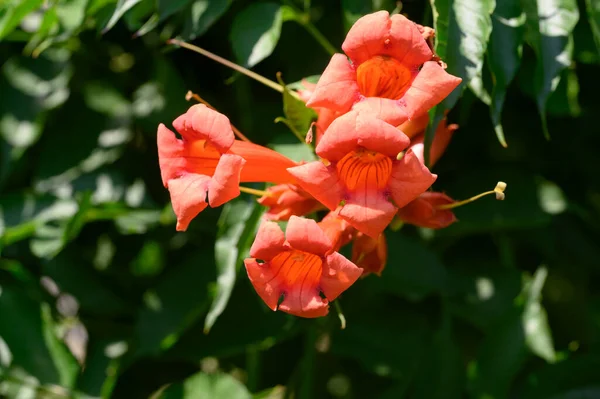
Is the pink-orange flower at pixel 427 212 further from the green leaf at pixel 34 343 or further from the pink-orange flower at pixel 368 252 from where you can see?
the green leaf at pixel 34 343

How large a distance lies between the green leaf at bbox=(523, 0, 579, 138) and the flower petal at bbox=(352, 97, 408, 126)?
48 cm

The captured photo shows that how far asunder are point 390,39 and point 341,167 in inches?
10.7

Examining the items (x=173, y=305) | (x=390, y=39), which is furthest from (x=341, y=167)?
(x=173, y=305)

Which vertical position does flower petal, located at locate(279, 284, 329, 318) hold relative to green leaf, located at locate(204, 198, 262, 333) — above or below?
above

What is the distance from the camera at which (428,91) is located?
1.46 m

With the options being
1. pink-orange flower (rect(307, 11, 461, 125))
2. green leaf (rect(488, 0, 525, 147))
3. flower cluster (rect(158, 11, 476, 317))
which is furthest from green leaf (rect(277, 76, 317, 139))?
green leaf (rect(488, 0, 525, 147))

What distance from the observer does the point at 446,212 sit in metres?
1.72

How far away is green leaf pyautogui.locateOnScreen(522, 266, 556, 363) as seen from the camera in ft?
7.52

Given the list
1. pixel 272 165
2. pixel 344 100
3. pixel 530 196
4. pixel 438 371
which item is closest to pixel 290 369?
pixel 438 371

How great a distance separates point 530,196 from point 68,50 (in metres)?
1.59

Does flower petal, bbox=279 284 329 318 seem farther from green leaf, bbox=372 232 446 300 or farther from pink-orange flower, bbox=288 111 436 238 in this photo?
green leaf, bbox=372 232 446 300

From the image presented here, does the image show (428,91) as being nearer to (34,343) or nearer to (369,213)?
(369,213)

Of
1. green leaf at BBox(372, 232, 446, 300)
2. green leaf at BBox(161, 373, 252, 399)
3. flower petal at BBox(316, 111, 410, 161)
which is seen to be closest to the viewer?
flower petal at BBox(316, 111, 410, 161)

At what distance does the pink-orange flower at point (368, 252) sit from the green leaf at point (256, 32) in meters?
0.56
